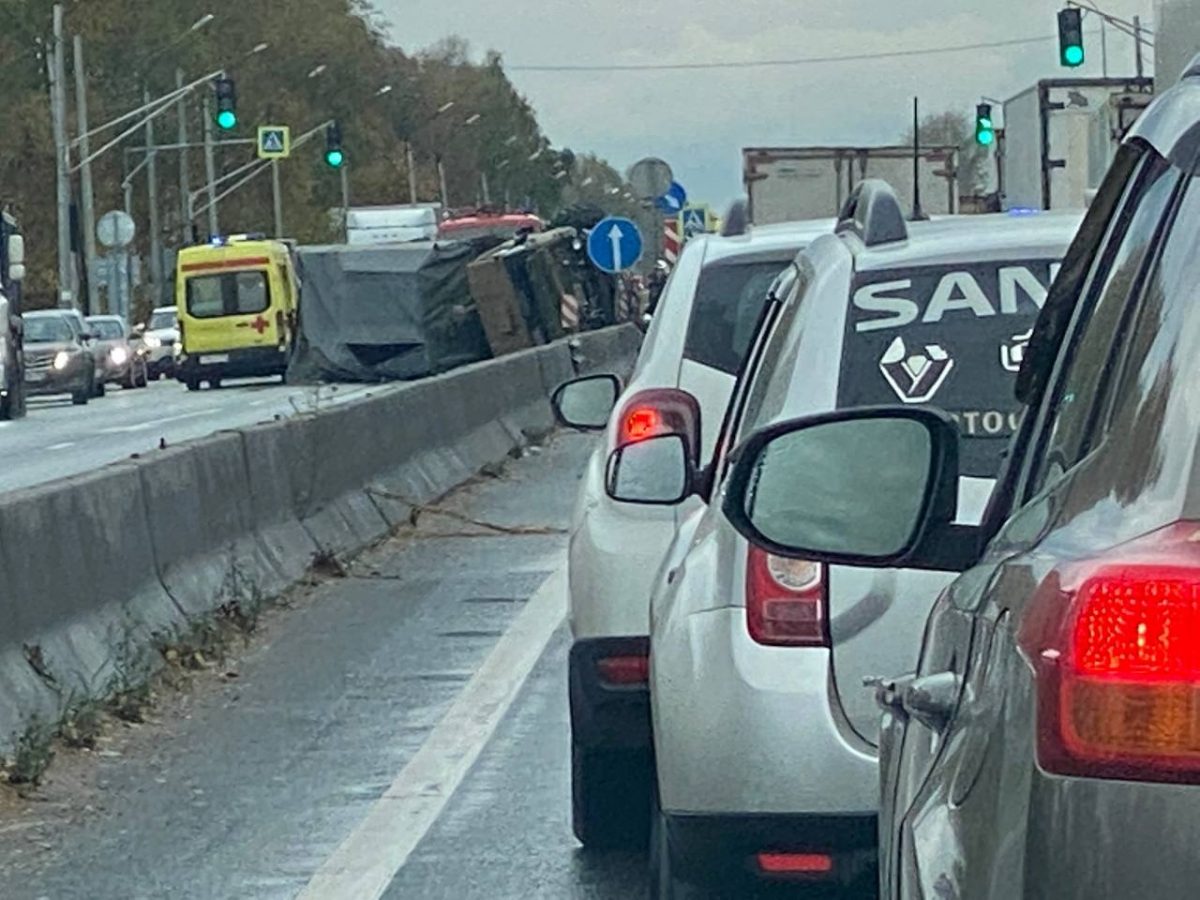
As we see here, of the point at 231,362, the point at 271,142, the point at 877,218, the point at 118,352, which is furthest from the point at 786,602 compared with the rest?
the point at 271,142

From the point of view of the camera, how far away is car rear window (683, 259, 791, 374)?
8.52m

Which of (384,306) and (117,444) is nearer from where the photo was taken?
(117,444)

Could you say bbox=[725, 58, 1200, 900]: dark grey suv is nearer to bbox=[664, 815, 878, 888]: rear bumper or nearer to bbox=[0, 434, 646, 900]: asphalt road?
bbox=[664, 815, 878, 888]: rear bumper

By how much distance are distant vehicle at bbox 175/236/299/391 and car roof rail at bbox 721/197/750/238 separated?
45.7 metres

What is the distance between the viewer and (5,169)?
81875mm

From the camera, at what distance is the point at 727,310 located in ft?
28.1

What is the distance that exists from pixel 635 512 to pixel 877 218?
2217mm

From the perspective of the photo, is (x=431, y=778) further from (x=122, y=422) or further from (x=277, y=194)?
(x=277, y=194)

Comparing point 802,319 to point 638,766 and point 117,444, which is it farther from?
point 117,444

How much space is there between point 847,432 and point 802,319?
6.82 feet

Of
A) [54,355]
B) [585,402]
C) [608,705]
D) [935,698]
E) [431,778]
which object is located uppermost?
[935,698]

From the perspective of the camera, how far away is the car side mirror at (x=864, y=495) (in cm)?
335

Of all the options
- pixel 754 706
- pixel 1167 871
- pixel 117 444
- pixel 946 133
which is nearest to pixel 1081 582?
pixel 1167 871

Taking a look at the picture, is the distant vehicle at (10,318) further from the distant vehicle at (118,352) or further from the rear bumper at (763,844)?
the rear bumper at (763,844)
